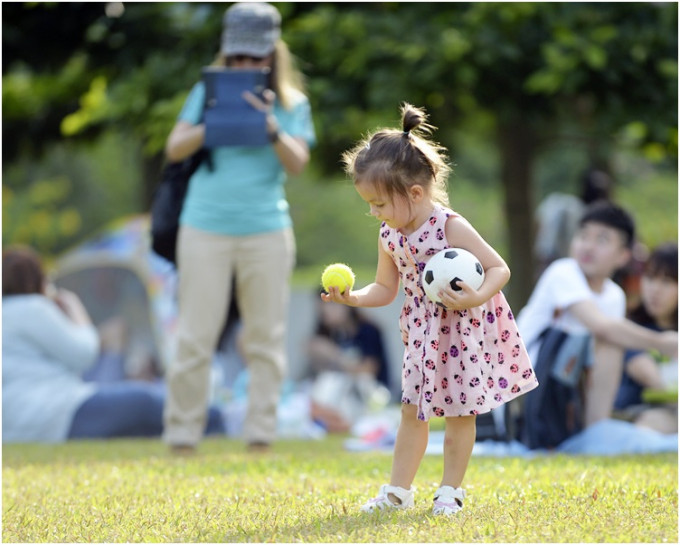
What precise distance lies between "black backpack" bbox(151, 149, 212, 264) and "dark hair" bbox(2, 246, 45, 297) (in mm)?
1521

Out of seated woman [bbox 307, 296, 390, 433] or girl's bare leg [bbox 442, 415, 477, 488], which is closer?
girl's bare leg [bbox 442, 415, 477, 488]

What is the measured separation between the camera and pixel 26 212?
23.7 meters

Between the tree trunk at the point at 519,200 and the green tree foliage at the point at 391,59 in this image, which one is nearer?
the green tree foliage at the point at 391,59

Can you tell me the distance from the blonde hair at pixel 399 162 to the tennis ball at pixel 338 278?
29cm

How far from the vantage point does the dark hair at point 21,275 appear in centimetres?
681

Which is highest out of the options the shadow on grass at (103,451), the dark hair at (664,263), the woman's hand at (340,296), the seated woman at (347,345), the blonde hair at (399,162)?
the blonde hair at (399,162)

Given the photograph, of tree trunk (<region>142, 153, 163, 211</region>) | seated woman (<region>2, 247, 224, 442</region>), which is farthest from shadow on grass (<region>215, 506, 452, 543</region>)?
tree trunk (<region>142, 153, 163, 211</region>)

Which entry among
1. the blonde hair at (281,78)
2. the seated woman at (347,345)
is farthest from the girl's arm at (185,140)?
the seated woman at (347,345)

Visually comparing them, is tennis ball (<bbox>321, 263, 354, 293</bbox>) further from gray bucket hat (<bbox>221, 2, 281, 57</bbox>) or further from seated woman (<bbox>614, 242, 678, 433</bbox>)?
seated woman (<bbox>614, 242, 678, 433</bbox>)

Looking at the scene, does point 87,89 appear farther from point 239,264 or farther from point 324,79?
point 239,264

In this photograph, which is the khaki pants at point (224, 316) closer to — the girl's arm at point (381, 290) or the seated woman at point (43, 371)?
the seated woman at point (43, 371)

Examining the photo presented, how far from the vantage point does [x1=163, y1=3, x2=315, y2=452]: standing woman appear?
5.43 meters

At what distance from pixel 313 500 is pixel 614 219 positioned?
125 inches

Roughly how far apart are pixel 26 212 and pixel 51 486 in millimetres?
20552
